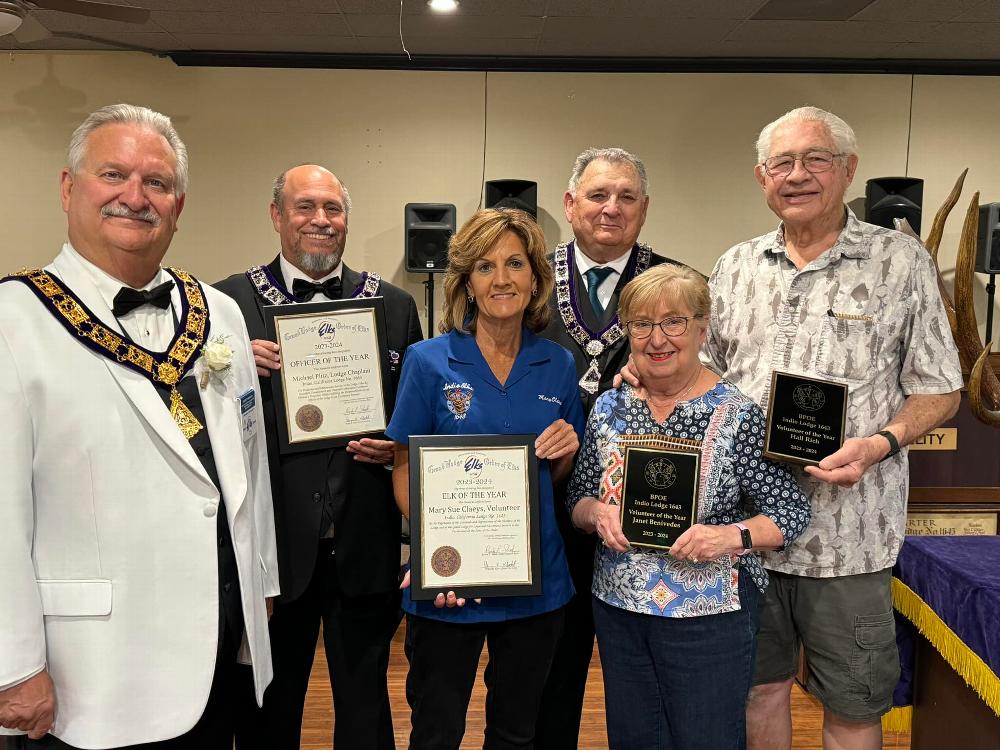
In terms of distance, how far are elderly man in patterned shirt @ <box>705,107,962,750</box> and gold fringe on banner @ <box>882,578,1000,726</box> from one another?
14 centimetres

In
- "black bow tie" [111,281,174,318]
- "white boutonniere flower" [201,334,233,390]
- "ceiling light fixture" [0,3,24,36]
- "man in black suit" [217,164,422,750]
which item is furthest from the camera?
"ceiling light fixture" [0,3,24,36]

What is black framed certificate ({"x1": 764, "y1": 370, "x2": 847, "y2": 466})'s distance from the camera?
76.6 inches

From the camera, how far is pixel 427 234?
577 cm

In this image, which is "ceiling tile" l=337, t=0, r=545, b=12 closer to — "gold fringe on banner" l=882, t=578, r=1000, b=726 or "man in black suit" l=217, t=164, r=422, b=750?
"man in black suit" l=217, t=164, r=422, b=750

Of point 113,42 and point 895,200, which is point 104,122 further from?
point 895,200

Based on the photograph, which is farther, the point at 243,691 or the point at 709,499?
the point at 243,691

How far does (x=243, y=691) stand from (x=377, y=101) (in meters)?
4.73

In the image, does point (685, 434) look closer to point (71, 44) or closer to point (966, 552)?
point (966, 552)

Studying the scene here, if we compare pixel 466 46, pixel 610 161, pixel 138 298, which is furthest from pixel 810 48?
pixel 138 298

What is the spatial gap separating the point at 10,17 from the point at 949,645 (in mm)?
4725

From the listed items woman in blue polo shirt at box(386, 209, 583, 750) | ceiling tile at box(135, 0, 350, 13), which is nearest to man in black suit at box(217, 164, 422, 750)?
woman in blue polo shirt at box(386, 209, 583, 750)

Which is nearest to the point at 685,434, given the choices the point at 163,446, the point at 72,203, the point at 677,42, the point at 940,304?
the point at 940,304

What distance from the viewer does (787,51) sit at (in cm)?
570

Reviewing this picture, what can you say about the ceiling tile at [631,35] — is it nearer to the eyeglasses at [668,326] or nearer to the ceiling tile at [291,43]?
the ceiling tile at [291,43]
